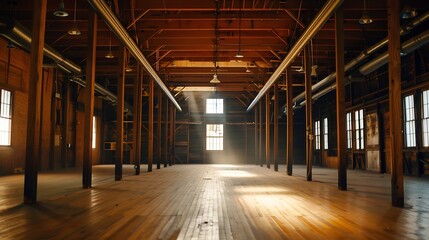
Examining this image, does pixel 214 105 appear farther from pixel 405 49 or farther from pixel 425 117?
pixel 405 49

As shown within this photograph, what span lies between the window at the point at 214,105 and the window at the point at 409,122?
16537 millimetres

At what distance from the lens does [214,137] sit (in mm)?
29094

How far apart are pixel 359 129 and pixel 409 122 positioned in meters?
4.75

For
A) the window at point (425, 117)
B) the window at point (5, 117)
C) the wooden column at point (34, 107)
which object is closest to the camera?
the wooden column at point (34, 107)

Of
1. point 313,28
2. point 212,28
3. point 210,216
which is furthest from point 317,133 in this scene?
point 210,216

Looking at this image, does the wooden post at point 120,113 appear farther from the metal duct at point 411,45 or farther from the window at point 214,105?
the window at point 214,105

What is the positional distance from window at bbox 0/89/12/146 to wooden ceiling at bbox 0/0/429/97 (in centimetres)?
268

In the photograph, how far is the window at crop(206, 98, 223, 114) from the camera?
29.4 metres

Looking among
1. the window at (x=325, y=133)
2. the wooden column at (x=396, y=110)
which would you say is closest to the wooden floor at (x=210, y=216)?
the wooden column at (x=396, y=110)

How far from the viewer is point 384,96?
15688 millimetres

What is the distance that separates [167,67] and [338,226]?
15.6 m

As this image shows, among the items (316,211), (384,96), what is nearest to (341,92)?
(316,211)

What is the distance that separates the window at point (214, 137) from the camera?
95.3ft

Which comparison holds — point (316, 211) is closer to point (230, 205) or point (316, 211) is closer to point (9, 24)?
point (230, 205)
